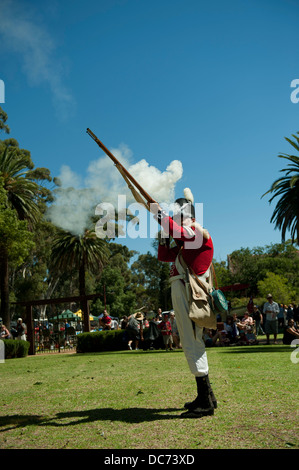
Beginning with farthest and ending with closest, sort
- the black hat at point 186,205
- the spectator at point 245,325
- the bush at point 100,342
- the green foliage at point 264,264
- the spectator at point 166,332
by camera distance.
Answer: the green foliage at point 264,264 < the bush at point 100,342 < the spectator at point 245,325 < the spectator at point 166,332 < the black hat at point 186,205

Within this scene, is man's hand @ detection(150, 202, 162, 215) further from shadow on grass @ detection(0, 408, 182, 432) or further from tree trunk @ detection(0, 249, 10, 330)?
tree trunk @ detection(0, 249, 10, 330)

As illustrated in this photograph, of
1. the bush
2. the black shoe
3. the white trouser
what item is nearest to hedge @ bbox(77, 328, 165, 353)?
the bush

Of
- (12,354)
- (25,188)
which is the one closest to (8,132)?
(25,188)

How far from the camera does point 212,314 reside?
437cm

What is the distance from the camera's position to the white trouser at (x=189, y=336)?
429cm

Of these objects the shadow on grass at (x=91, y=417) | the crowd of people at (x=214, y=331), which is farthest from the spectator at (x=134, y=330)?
the shadow on grass at (x=91, y=417)

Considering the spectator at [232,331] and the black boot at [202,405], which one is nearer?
the black boot at [202,405]

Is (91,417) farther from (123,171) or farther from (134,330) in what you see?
Result: (134,330)

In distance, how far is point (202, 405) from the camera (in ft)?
13.6

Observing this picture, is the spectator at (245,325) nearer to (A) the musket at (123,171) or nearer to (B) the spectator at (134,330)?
(B) the spectator at (134,330)

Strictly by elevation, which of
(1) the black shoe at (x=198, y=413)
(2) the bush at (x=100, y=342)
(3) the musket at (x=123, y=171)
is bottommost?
(2) the bush at (x=100, y=342)

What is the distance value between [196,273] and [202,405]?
1.29 m

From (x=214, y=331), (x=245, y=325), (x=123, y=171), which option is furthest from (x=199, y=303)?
(x=214, y=331)

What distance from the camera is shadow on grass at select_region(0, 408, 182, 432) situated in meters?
4.06
